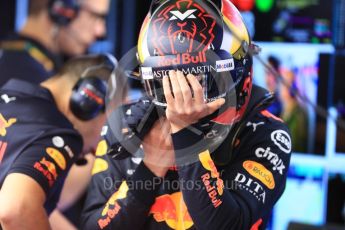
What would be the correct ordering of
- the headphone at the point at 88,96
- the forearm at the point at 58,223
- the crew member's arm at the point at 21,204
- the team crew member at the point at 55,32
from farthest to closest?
the team crew member at the point at 55,32 < the forearm at the point at 58,223 < the headphone at the point at 88,96 < the crew member's arm at the point at 21,204

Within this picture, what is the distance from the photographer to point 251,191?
121 cm

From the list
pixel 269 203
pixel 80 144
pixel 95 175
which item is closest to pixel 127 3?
pixel 80 144

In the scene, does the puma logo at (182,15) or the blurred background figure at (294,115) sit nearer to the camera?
the puma logo at (182,15)

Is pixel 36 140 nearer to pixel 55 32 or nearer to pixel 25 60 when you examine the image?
pixel 25 60

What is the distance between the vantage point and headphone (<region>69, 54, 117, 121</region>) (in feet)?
5.43

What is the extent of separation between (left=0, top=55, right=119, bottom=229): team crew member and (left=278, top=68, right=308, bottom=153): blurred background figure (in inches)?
34.1

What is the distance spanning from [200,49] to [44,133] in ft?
1.84

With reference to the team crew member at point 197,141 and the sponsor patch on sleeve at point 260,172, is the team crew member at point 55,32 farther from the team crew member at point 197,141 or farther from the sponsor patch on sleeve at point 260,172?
the sponsor patch on sleeve at point 260,172

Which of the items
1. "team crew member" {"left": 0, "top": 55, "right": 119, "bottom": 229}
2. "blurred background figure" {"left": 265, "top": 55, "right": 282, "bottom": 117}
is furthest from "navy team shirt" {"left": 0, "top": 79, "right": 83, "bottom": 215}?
"blurred background figure" {"left": 265, "top": 55, "right": 282, "bottom": 117}

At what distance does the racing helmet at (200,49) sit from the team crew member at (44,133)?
0.41 meters

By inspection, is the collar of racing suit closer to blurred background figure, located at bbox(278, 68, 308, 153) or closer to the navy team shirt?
the navy team shirt

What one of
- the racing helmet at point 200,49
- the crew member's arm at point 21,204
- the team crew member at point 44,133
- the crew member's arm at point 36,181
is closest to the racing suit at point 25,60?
the team crew member at point 44,133

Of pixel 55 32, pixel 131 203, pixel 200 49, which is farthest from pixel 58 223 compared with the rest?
pixel 55 32

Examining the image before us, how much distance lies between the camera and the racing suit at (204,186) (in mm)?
1148
